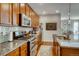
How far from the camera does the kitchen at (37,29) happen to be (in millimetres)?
2320

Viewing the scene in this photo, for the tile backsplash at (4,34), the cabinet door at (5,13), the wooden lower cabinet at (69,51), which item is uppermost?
the cabinet door at (5,13)

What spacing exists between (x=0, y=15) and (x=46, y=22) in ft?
→ 22.7

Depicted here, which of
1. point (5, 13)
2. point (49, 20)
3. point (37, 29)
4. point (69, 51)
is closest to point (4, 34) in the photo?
point (5, 13)

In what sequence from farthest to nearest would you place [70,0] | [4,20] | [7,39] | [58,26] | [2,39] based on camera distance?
[58,26]
[7,39]
[2,39]
[4,20]
[70,0]

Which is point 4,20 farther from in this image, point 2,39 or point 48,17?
point 48,17

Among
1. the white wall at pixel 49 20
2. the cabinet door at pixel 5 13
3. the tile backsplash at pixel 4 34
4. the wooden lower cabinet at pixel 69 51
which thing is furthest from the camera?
the white wall at pixel 49 20

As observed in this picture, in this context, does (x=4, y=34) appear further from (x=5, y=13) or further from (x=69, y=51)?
(x=69, y=51)

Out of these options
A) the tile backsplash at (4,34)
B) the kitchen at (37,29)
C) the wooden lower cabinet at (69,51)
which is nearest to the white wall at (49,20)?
the kitchen at (37,29)

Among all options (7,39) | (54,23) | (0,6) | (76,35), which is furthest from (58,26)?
(0,6)

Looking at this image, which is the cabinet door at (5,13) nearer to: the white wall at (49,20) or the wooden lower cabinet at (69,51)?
the wooden lower cabinet at (69,51)

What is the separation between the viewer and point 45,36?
9047 millimetres

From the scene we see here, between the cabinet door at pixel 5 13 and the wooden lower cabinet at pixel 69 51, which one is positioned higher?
the cabinet door at pixel 5 13

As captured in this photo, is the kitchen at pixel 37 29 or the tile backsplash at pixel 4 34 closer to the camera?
the kitchen at pixel 37 29

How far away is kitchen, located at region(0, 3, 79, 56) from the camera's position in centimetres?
232
